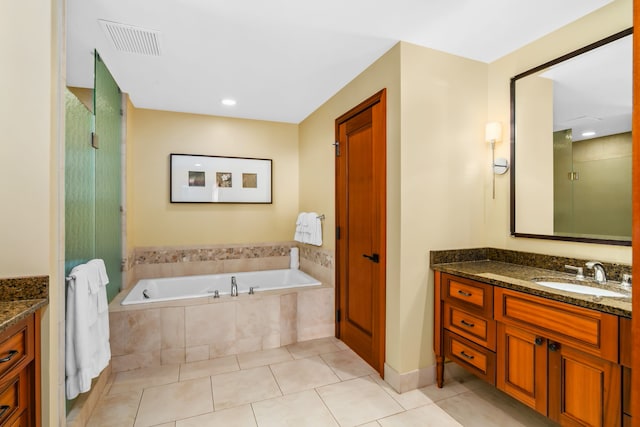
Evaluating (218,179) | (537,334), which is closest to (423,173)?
(537,334)

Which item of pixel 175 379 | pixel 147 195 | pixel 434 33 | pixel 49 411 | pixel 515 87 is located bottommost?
pixel 175 379

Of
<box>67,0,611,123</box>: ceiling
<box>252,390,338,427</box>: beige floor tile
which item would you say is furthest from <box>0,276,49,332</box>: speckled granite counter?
<box>67,0,611,123</box>: ceiling

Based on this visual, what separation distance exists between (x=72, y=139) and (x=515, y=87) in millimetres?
2956

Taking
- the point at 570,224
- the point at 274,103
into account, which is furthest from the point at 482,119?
the point at 274,103

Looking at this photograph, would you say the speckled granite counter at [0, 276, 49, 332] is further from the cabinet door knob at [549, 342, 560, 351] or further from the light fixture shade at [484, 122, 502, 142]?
the light fixture shade at [484, 122, 502, 142]

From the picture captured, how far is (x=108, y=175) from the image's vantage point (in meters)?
2.62

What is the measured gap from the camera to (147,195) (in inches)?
140

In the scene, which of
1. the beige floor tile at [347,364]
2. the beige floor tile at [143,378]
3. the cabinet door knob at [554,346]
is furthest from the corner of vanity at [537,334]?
the beige floor tile at [143,378]

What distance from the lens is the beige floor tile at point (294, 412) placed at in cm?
188

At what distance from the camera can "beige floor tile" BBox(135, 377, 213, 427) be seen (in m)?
1.93

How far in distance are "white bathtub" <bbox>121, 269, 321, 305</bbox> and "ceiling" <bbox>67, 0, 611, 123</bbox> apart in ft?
6.53

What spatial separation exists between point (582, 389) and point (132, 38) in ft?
10.7

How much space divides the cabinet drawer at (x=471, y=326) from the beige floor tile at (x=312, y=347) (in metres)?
1.17

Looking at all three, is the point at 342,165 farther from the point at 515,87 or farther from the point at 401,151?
the point at 515,87
